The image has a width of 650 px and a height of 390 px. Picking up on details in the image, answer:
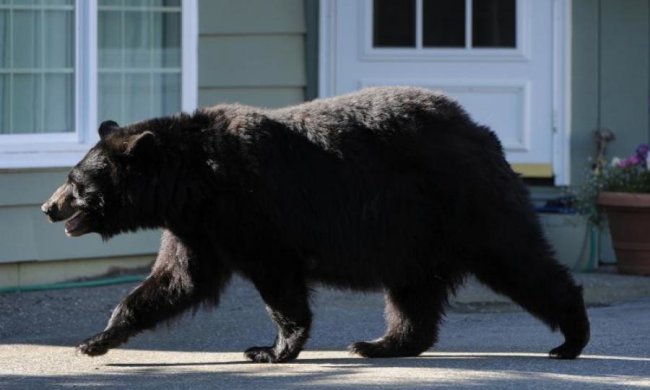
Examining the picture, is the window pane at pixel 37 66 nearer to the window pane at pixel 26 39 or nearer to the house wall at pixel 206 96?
the window pane at pixel 26 39

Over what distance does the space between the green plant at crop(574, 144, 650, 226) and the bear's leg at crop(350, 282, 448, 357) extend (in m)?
3.19

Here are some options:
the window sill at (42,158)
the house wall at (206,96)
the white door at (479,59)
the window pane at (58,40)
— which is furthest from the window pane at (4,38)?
the white door at (479,59)

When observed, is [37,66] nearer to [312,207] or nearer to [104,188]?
[104,188]

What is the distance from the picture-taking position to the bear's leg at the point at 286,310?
7.16m

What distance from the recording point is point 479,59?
438 inches

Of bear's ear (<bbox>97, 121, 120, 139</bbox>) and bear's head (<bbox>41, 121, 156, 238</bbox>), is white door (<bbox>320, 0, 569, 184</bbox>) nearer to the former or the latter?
bear's ear (<bbox>97, 121, 120, 139</bbox>)

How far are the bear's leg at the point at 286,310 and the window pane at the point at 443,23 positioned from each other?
14.1ft

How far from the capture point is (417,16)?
36.6ft

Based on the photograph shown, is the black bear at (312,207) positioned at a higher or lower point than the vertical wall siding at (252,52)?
lower

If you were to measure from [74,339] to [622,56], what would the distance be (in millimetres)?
4797

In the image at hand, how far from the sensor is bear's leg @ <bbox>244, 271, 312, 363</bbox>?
7.16m

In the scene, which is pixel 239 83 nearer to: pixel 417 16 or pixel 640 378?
pixel 417 16

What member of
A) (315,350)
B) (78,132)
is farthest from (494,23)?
(315,350)

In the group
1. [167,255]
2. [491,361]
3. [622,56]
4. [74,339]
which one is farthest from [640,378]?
[622,56]
